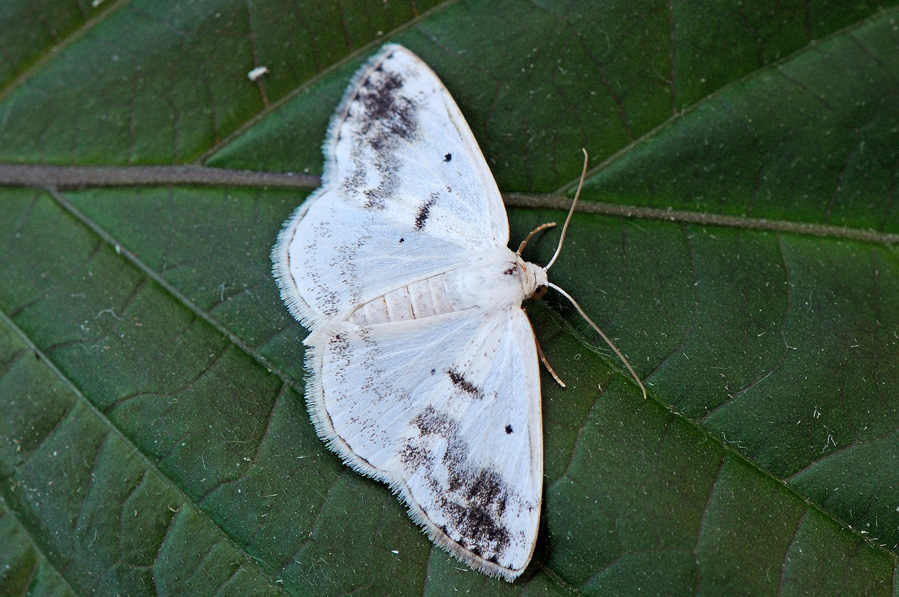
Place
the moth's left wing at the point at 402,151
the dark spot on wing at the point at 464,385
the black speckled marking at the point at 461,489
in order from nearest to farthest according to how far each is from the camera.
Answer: the black speckled marking at the point at 461,489
the dark spot on wing at the point at 464,385
the moth's left wing at the point at 402,151

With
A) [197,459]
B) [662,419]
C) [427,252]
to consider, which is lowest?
[662,419]

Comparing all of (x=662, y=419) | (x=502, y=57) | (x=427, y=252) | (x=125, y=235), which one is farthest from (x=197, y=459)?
(x=502, y=57)

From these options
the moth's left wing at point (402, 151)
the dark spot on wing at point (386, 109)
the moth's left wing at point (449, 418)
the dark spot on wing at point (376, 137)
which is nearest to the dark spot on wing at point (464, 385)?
the moth's left wing at point (449, 418)

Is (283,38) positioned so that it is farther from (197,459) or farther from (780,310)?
(780,310)

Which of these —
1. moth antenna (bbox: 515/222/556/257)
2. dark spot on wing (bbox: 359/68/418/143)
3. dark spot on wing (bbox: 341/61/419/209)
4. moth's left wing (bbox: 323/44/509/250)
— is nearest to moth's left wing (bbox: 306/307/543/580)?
moth antenna (bbox: 515/222/556/257)

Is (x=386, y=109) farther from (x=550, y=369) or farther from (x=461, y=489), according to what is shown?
(x=461, y=489)

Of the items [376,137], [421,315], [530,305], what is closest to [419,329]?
[421,315]

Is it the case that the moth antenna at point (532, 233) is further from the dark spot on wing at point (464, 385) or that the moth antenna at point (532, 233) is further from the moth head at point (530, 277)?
the dark spot on wing at point (464, 385)
